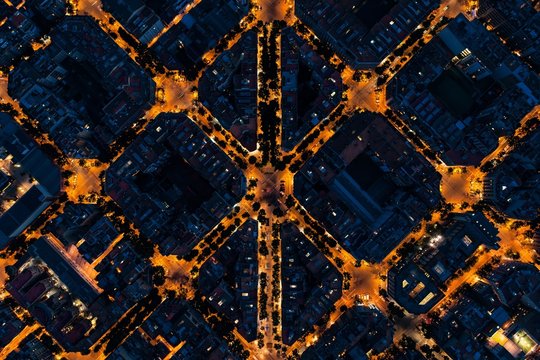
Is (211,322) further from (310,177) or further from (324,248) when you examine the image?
(310,177)

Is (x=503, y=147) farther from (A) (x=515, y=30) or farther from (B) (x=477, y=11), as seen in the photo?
(B) (x=477, y=11)

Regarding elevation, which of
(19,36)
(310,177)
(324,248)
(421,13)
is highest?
(19,36)

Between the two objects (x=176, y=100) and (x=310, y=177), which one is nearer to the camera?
(x=310, y=177)

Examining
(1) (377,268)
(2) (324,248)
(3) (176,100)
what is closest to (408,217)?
(1) (377,268)

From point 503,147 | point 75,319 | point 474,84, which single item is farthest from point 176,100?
point 503,147

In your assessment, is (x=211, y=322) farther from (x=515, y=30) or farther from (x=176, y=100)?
(x=515, y=30)

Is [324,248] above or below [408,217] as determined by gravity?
above

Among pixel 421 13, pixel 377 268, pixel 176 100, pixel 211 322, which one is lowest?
pixel 377 268

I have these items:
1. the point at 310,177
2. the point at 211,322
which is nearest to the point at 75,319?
the point at 211,322

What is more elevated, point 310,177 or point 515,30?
point 310,177
